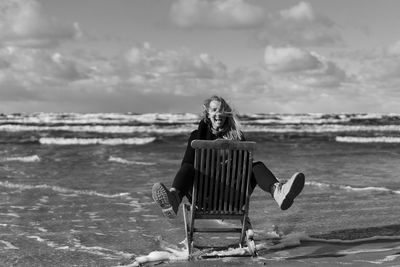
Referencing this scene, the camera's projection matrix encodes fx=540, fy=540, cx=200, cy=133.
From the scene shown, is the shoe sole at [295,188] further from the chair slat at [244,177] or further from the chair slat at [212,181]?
the chair slat at [212,181]

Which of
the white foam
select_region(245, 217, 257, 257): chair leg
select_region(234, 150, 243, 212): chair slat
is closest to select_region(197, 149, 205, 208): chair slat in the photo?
select_region(234, 150, 243, 212): chair slat

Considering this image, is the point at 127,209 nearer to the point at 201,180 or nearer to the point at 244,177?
the point at 201,180

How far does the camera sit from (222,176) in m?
5.62

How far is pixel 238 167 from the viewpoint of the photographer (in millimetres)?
5621

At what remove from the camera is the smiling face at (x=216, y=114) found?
5.96 m

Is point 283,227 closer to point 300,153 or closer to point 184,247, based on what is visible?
point 184,247

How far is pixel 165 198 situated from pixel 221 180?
0.67 m

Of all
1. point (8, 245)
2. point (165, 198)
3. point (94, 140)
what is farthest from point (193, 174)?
point (94, 140)

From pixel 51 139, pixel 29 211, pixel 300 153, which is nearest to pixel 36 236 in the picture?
pixel 29 211

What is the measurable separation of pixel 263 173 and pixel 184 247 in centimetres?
151

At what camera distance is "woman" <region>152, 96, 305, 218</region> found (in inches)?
208

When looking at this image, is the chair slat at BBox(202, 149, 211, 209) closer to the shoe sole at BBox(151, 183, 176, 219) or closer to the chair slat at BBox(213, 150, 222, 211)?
the chair slat at BBox(213, 150, 222, 211)

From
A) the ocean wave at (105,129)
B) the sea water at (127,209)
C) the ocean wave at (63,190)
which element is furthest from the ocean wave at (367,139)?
the ocean wave at (63,190)

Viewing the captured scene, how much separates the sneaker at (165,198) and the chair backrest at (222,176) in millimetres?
272
